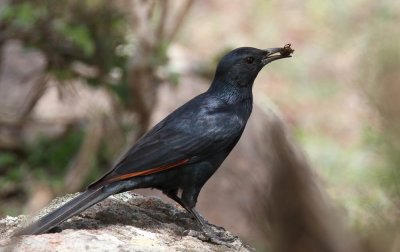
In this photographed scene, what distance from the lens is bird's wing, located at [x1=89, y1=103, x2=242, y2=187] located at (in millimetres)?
4539

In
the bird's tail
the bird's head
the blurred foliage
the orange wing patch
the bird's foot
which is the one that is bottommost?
the bird's tail

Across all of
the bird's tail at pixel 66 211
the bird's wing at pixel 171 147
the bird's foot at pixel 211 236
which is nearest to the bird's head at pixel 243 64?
the bird's wing at pixel 171 147

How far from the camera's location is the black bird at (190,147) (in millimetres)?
4465

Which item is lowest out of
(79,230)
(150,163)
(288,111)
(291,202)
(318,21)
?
(291,202)

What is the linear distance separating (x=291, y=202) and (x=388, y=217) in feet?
1.00

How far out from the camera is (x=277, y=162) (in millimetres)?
2012

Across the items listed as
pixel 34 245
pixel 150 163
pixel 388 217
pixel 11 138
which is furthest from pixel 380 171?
pixel 11 138

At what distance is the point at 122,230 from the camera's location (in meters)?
4.37

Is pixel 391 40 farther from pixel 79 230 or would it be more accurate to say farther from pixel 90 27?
pixel 90 27

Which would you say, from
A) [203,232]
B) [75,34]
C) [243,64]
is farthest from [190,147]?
[75,34]

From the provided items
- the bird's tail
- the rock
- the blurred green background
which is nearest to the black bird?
the bird's tail

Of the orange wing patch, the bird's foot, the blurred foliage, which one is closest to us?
the orange wing patch

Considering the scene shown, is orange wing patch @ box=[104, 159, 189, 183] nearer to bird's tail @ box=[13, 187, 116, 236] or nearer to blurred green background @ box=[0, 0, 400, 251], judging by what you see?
bird's tail @ box=[13, 187, 116, 236]

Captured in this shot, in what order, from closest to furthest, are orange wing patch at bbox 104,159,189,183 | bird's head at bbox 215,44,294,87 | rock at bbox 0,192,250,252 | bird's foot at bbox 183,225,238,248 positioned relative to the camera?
1. rock at bbox 0,192,250,252
2. orange wing patch at bbox 104,159,189,183
3. bird's foot at bbox 183,225,238,248
4. bird's head at bbox 215,44,294,87
